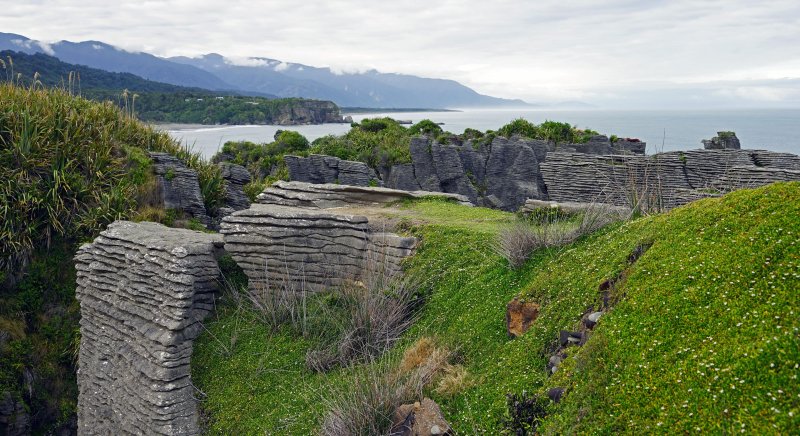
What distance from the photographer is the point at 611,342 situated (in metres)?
5.82

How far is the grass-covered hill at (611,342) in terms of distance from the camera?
189 inches

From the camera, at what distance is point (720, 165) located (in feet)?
51.1

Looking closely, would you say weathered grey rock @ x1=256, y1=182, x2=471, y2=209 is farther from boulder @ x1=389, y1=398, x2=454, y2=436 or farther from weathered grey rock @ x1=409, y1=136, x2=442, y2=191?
weathered grey rock @ x1=409, y1=136, x2=442, y2=191

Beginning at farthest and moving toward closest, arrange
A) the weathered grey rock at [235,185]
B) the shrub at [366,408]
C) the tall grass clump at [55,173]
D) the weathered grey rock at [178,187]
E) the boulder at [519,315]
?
1. the weathered grey rock at [235,185]
2. the weathered grey rock at [178,187]
3. the tall grass clump at [55,173]
4. the boulder at [519,315]
5. the shrub at [366,408]

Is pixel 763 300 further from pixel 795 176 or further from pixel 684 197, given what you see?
pixel 795 176

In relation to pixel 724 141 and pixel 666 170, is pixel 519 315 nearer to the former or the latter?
pixel 666 170

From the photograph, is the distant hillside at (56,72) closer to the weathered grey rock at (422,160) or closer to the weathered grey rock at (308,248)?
the weathered grey rock at (422,160)

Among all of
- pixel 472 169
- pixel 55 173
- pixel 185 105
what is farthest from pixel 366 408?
pixel 185 105

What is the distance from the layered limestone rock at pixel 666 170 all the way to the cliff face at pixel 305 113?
226ft

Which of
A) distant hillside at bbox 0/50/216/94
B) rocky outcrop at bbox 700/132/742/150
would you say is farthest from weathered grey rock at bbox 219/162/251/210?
distant hillside at bbox 0/50/216/94

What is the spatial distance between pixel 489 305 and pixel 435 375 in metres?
1.69

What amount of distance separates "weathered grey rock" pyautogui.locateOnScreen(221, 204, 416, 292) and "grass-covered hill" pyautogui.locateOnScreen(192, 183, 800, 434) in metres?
1.03

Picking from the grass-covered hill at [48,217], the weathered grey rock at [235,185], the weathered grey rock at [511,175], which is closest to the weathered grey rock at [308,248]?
the grass-covered hill at [48,217]

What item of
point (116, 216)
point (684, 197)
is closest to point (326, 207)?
point (116, 216)
